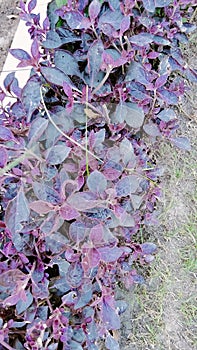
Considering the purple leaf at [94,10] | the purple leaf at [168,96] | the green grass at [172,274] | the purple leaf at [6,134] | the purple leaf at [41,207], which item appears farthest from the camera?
the green grass at [172,274]

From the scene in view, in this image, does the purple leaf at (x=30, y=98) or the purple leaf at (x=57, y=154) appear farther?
the purple leaf at (x=30, y=98)

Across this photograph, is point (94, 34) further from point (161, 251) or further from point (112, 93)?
point (161, 251)

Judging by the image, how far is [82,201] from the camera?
153 cm

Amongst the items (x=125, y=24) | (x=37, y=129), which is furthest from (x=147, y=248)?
(x=125, y=24)

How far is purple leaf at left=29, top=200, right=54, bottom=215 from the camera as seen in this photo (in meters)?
1.47

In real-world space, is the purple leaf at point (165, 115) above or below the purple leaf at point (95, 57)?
below

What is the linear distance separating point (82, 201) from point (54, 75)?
0.40 metres

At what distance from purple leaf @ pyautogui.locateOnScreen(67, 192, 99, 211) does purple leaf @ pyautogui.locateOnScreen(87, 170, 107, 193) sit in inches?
1.0

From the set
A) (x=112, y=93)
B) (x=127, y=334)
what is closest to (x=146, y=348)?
Result: (x=127, y=334)

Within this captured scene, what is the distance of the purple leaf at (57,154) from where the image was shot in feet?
5.07

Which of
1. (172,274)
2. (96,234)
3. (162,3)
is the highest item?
(162,3)

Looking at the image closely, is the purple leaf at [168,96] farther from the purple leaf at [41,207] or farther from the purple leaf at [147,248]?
the purple leaf at [41,207]

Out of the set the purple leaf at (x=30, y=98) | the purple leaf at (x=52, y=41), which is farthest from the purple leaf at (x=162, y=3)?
the purple leaf at (x=30, y=98)

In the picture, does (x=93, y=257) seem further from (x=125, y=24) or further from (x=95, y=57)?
(x=125, y=24)
